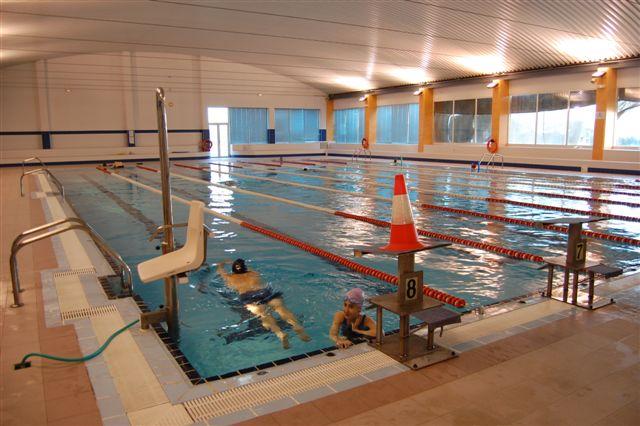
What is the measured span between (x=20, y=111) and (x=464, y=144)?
20185 millimetres

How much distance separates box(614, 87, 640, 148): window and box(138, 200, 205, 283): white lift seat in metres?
17.3

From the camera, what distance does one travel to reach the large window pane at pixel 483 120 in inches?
854

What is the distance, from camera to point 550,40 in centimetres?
1512

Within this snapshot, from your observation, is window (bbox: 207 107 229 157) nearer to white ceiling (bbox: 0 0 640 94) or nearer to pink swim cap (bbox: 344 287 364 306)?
white ceiling (bbox: 0 0 640 94)

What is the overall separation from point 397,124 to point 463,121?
4995 mm

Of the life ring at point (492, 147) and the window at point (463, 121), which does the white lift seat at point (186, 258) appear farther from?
the window at point (463, 121)

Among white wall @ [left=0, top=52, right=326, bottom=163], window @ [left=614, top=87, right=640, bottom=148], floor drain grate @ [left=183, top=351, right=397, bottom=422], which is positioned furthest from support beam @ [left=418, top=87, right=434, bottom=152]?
floor drain grate @ [left=183, top=351, right=397, bottom=422]

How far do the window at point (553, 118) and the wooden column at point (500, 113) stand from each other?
257 millimetres

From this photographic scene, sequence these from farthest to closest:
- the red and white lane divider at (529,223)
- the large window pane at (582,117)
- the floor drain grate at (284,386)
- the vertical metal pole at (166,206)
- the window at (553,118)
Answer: the window at (553,118) → the large window pane at (582,117) → the red and white lane divider at (529,223) → the vertical metal pole at (166,206) → the floor drain grate at (284,386)

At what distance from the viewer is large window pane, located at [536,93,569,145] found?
18.8 metres

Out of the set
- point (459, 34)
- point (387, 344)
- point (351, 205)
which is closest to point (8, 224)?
point (351, 205)

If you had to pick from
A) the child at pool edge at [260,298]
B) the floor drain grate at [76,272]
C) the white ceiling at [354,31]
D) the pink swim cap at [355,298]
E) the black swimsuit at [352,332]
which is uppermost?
the white ceiling at [354,31]

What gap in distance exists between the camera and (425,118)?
79.2ft

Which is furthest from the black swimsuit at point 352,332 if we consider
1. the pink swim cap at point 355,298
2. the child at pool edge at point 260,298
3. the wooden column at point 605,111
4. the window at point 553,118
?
the window at point 553,118
